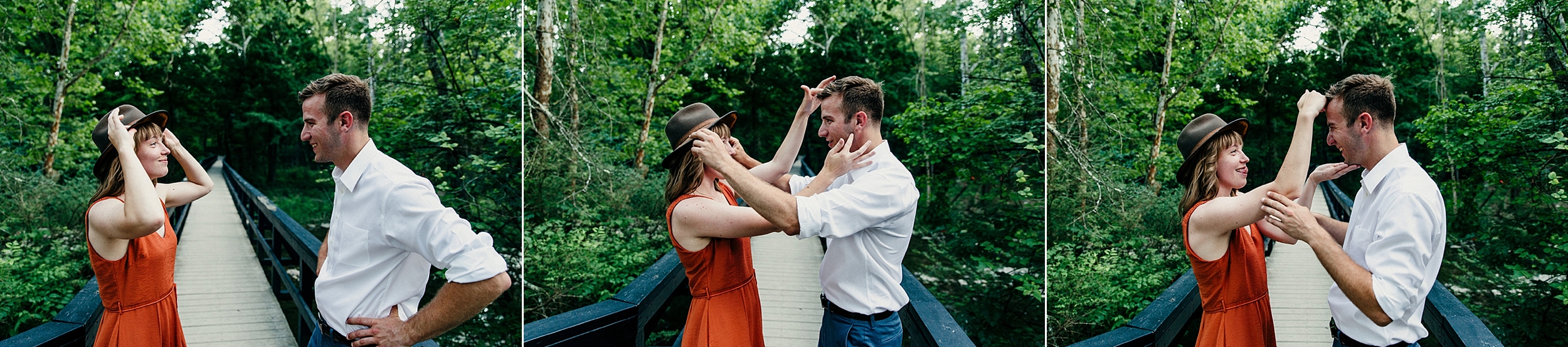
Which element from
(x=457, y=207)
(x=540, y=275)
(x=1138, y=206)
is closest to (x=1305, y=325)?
(x=1138, y=206)

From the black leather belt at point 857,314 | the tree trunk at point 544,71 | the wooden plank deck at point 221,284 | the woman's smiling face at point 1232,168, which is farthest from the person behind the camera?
the tree trunk at point 544,71

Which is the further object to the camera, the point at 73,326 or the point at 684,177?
the point at 73,326

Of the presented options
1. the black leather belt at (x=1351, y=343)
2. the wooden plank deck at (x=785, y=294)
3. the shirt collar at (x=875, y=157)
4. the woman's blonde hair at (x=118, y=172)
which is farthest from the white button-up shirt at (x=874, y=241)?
the woman's blonde hair at (x=118, y=172)

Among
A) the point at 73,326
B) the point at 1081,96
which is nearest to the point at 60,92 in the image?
the point at 73,326

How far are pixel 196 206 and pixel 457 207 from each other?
3.34 feet

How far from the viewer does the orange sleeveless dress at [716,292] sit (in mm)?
2684

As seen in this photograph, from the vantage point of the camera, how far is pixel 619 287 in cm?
387

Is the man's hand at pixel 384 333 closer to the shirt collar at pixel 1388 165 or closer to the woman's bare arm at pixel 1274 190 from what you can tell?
the woman's bare arm at pixel 1274 190

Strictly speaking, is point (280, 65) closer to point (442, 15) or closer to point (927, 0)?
point (442, 15)

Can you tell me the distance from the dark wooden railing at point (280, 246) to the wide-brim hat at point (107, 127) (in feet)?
1.36

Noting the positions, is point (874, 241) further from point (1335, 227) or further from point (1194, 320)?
point (1194, 320)

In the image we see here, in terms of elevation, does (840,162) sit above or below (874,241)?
above

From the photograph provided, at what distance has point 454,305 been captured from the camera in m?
1.98

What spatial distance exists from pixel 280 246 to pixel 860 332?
2.74 metres
